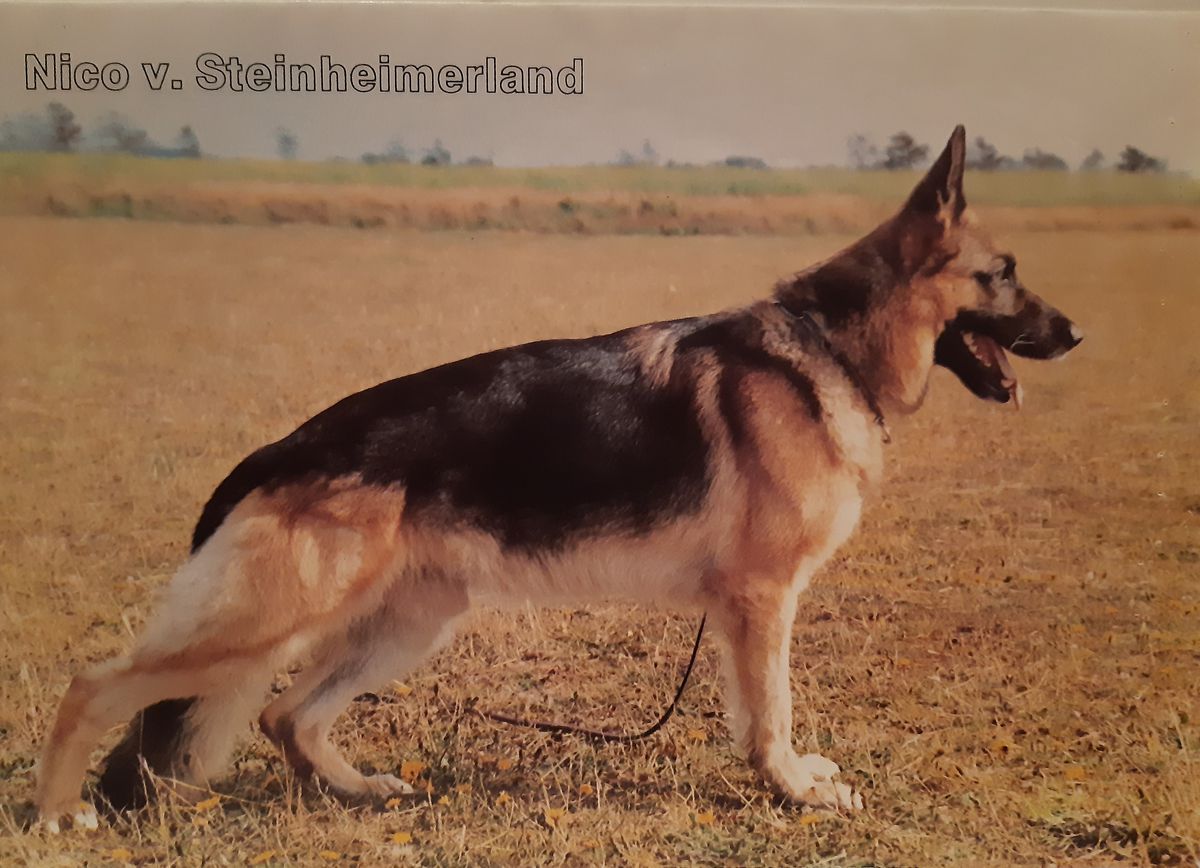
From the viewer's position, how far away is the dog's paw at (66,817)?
2.11m

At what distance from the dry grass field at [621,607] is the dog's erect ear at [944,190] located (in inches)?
7.6

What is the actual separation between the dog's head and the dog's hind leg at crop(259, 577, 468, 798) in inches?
52.8

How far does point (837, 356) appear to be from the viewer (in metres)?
2.19

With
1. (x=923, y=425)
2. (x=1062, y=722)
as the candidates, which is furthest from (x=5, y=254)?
(x=1062, y=722)

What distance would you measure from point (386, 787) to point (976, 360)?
1.76 m

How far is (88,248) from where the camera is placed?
2426 mm

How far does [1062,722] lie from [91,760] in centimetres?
236

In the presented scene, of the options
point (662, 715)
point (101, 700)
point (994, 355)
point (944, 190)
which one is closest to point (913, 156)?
point (944, 190)

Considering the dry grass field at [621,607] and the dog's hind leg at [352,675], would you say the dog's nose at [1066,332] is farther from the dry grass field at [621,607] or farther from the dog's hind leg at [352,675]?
the dog's hind leg at [352,675]

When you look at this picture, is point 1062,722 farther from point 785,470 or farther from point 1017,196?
point 1017,196

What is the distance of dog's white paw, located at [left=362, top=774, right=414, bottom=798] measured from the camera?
2266 millimetres

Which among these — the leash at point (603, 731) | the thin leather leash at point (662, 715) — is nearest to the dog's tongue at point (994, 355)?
the thin leather leash at point (662, 715)

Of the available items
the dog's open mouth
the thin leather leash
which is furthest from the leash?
the dog's open mouth

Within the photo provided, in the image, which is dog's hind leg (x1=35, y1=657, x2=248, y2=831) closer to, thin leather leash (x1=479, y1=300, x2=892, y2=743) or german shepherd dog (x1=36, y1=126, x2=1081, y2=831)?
german shepherd dog (x1=36, y1=126, x2=1081, y2=831)
